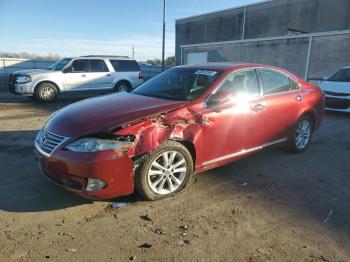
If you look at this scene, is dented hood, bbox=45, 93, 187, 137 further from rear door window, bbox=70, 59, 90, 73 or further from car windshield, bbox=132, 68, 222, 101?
rear door window, bbox=70, 59, 90, 73

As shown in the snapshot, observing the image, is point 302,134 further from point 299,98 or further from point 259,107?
point 259,107

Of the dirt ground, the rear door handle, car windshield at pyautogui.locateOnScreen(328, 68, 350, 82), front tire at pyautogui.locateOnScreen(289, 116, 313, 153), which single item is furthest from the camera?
car windshield at pyautogui.locateOnScreen(328, 68, 350, 82)

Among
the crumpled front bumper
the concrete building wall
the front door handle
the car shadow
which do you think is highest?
the concrete building wall

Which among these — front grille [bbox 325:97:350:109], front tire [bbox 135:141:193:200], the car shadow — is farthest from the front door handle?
front grille [bbox 325:97:350:109]

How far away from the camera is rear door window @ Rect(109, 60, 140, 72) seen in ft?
42.7

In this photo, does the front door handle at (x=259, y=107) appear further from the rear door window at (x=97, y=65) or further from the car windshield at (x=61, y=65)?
the car windshield at (x=61, y=65)

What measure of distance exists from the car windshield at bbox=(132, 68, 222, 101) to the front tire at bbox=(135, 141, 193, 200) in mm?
776

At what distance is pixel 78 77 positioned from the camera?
12.3 meters

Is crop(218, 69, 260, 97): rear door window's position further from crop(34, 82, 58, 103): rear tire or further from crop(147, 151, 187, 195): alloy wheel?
crop(34, 82, 58, 103): rear tire

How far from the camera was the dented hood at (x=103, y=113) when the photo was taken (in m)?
3.39

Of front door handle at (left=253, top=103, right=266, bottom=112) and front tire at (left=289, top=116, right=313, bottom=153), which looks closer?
front door handle at (left=253, top=103, right=266, bottom=112)

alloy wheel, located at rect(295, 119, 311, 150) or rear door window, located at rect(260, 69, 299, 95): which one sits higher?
rear door window, located at rect(260, 69, 299, 95)

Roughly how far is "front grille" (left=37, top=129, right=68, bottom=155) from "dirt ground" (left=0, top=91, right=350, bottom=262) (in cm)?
61

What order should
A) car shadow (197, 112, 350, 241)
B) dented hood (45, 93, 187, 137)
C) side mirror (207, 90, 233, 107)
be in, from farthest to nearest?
side mirror (207, 90, 233, 107) → car shadow (197, 112, 350, 241) → dented hood (45, 93, 187, 137)
